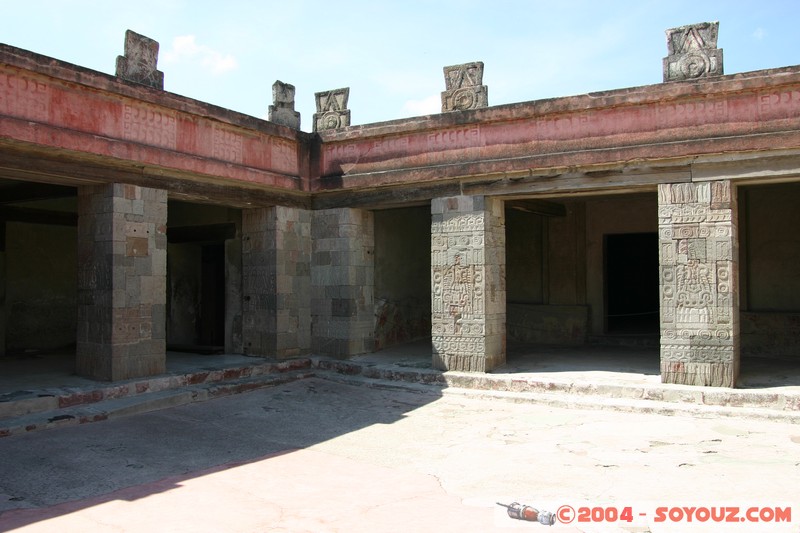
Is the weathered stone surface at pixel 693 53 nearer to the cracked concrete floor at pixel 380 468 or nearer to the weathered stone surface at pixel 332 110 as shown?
the cracked concrete floor at pixel 380 468

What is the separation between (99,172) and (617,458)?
5.83 m

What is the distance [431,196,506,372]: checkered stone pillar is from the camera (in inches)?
314

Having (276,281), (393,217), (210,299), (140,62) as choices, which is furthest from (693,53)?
(210,299)

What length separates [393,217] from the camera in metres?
10.5

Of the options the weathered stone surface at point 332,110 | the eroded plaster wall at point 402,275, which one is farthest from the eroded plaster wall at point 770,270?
the weathered stone surface at point 332,110

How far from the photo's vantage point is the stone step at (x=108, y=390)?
6.01 metres

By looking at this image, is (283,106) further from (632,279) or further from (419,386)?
(632,279)

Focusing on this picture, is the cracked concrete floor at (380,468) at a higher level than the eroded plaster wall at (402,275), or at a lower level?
lower

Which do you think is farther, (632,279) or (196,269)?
(632,279)

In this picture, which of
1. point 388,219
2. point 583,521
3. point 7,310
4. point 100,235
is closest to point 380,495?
point 583,521

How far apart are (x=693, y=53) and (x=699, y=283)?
2461 mm

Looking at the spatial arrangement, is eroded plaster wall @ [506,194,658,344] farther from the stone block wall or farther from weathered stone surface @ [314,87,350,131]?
weathered stone surface @ [314,87,350,131]

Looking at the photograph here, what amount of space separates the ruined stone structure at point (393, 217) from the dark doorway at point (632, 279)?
2.98m

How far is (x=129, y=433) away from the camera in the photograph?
5789 millimetres
